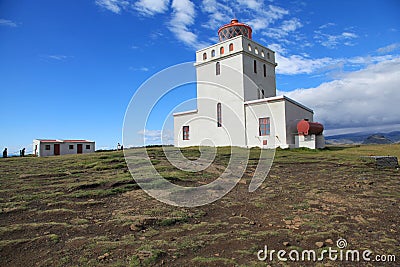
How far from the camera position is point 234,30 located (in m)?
25.0

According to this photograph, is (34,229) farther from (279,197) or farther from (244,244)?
(279,197)

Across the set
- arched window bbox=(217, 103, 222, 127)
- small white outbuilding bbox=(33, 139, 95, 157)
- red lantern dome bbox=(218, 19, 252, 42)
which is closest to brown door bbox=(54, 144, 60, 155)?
small white outbuilding bbox=(33, 139, 95, 157)

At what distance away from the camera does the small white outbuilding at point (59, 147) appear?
31.8m

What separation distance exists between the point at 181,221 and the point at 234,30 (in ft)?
75.6

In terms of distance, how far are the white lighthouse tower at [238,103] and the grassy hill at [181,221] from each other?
488 inches

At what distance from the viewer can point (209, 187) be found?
779 centimetres

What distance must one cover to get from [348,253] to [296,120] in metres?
18.4

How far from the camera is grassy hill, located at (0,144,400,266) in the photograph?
13.0 ft

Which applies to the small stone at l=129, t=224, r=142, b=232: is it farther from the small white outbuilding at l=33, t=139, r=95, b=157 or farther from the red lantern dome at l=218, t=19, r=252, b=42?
the small white outbuilding at l=33, t=139, r=95, b=157

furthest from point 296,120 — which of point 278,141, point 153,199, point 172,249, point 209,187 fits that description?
point 172,249

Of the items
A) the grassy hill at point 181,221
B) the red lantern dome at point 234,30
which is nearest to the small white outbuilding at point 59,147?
the red lantern dome at point 234,30

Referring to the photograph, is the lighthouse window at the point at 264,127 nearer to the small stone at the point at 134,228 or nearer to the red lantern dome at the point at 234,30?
the red lantern dome at the point at 234,30

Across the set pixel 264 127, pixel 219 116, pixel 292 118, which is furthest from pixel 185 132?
pixel 292 118

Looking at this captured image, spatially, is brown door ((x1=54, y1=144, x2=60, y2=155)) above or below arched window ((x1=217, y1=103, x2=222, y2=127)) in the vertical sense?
below
